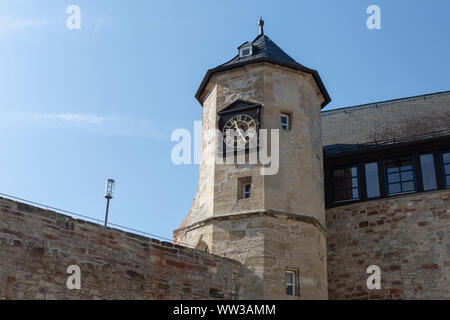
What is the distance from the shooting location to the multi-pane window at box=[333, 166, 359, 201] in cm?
1908

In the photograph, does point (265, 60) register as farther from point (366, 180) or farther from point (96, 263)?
point (96, 263)

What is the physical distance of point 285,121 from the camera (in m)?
18.0

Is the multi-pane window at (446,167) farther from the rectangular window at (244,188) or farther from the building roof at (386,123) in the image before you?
the rectangular window at (244,188)

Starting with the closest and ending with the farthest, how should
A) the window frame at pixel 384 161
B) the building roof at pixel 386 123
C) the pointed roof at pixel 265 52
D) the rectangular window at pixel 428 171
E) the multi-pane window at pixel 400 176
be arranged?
the rectangular window at pixel 428 171 < the window frame at pixel 384 161 < the multi-pane window at pixel 400 176 < the pointed roof at pixel 265 52 < the building roof at pixel 386 123

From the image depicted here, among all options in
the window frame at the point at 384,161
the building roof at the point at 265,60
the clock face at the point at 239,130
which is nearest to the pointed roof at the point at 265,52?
the building roof at the point at 265,60

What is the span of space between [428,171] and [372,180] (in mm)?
1474

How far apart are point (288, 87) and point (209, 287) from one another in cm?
586

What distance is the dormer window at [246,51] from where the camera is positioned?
18891 mm

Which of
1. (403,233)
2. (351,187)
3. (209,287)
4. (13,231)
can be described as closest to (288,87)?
(351,187)

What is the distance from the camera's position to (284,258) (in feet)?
52.3

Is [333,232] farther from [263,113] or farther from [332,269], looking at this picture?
[263,113]

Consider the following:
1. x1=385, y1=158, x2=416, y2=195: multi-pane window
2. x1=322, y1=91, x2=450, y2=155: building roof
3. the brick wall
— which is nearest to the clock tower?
the brick wall

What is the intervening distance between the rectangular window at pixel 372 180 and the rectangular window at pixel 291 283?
394 cm
